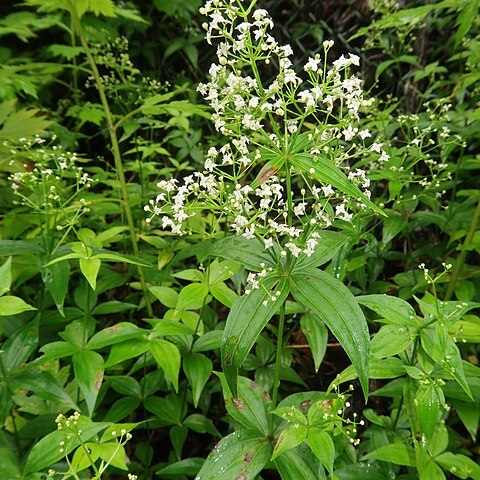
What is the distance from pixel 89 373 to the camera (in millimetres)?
1847

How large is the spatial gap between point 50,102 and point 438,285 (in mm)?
3920

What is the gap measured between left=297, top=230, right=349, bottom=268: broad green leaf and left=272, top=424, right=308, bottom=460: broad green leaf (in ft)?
1.85

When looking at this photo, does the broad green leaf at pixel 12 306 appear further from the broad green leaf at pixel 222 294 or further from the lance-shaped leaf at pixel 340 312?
the lance-shaped leaf at pixel 340 312

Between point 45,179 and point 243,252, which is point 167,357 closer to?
point 243,252

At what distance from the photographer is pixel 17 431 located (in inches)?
80.4

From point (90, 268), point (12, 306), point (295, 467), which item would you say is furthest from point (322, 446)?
point (12, 306)

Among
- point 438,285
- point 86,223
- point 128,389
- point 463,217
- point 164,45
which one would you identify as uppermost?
point 164,45

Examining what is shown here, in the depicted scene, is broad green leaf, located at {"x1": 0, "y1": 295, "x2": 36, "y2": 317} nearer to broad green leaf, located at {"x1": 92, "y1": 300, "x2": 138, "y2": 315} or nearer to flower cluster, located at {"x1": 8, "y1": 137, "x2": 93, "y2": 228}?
flower cluster, located at {"x1": 8, "y1": 137, "x2": 93, "y2": 228}

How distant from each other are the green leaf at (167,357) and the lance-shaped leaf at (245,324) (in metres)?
0.40

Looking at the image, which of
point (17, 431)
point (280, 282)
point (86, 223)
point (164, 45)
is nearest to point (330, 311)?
point (280, 282)

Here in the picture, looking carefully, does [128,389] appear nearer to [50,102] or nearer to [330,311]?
[330,311]

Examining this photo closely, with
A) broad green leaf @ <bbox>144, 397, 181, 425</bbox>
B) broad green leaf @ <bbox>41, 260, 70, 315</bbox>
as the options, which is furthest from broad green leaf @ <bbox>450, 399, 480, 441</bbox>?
broad green leaf @ <bbox>41, 260, 70, 315</bbox>

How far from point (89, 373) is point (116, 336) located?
182 mm

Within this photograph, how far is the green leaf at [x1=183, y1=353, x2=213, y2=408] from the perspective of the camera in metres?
2.00
